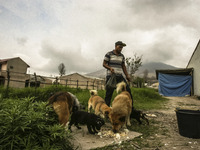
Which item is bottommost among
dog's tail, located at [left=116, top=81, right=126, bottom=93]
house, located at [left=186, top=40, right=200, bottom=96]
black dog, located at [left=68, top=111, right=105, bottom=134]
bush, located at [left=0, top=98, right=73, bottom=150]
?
black dog, located at [left=68, top=111, right=105, bottom=134]

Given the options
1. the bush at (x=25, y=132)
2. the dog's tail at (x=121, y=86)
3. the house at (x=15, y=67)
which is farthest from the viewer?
the house at (x=15, y=67)

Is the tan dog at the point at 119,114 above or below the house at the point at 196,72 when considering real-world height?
below

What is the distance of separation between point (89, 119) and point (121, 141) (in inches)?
40.3

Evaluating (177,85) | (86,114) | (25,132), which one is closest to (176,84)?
(177,85)

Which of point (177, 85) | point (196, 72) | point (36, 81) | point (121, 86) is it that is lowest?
point (121, 86)

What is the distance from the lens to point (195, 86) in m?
15.9

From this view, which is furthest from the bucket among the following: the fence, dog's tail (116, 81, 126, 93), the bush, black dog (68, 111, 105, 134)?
the fence

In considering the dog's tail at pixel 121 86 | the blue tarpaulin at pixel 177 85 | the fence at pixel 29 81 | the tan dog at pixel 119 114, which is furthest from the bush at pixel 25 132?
the blue tarpaulin at pixel 177 85

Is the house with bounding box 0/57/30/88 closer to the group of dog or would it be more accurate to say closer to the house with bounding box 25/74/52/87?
the house with bounding box 25/74/52/87

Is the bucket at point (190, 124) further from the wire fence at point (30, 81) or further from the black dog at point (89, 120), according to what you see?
the wire fence at point (30, 81)

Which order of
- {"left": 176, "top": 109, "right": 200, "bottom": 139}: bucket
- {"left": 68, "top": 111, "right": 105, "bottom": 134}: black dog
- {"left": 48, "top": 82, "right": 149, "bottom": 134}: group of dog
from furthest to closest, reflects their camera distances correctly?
{"left": 68, "top": 111, "right": 105, "bottom": 134}: black dog < {"left": 176, "top": 109, "right": 200, "bottom": 139}: bucket < {"left": 48, "top": 82, "right": 149, "bottom": 134}: group of dog

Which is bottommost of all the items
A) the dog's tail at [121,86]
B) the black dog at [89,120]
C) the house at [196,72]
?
the black dog at [89,120]

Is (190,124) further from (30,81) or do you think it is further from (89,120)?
(30,81)

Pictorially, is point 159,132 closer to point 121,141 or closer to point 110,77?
point 121,141
